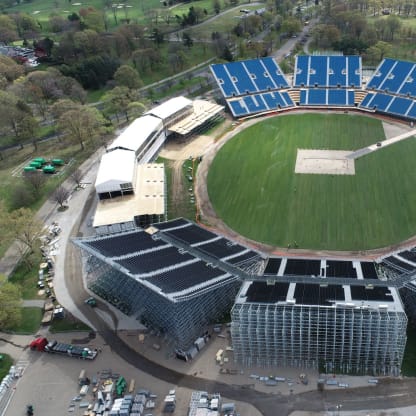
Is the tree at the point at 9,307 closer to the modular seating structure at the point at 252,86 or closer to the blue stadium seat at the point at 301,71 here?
the modular seating structure at the point at 252,86

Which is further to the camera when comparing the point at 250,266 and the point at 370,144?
the point at 370,144

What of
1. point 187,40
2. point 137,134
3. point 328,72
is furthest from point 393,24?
point 137,134

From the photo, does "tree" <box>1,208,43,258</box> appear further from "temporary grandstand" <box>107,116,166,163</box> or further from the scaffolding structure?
the scaffolding structure

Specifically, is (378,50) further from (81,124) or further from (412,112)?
(81,124)

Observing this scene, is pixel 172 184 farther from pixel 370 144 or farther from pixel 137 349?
pixel 370 144

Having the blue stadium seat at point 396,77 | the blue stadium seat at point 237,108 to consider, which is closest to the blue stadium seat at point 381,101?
the blue stadium seat at point 396,77

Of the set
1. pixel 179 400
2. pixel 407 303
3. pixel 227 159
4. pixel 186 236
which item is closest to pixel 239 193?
pixel 227 159

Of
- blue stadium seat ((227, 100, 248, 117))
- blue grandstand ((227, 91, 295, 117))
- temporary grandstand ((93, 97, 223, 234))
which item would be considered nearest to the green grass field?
blue stadium seat ((227, 100, 248, 117))
